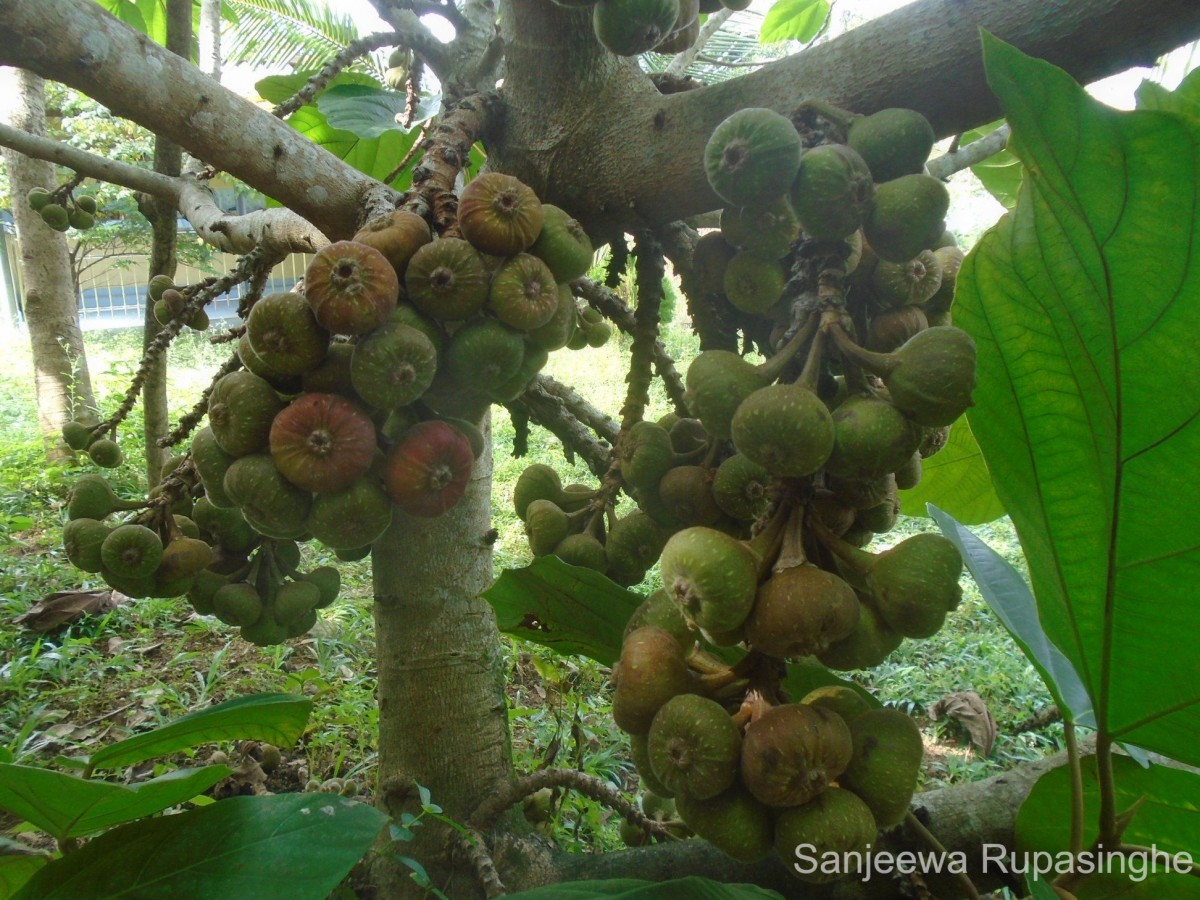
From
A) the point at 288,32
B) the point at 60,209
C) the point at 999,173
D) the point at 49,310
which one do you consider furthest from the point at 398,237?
the point at 288,32

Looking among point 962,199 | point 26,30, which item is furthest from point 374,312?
point 962,199

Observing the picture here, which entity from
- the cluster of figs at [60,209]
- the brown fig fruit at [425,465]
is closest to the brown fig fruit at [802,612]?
the brown fig fruit at [425,465]

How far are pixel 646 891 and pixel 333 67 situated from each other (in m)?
1.85

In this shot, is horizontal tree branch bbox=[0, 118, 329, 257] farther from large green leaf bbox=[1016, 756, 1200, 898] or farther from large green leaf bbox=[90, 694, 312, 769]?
large green leaf bbox=[1016, 756, 1200, 898]

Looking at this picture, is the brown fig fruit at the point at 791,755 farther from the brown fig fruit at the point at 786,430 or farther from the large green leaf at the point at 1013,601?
the large green leaf at the point at 1013,601

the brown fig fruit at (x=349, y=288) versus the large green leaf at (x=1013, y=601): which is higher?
the brown fig fruit at (x=349, y=288)

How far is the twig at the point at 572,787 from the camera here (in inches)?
59.2

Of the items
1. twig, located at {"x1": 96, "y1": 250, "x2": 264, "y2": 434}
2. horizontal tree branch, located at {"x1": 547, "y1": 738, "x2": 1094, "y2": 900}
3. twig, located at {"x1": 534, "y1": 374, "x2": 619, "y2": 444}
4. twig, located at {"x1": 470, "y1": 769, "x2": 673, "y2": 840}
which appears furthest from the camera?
twig, located at {"x1": 534, "y1": 374, "x2": 619, "y2": 444}

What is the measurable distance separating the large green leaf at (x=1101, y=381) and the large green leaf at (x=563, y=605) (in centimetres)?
52

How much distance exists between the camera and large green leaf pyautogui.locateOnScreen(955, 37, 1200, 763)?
0.68m

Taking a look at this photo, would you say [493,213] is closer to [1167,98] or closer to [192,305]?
[1167,98]

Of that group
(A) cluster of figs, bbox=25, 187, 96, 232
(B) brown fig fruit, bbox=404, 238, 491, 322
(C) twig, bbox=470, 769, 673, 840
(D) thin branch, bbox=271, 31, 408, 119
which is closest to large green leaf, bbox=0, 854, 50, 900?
(C) twig, bbox=470, 769, 673, 840

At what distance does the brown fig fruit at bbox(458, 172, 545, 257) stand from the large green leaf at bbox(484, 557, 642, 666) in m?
0.42

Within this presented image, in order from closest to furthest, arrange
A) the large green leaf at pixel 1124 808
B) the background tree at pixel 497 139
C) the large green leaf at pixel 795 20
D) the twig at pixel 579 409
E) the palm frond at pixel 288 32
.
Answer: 1. the background tree at pixel 497 139
2. the large green leaf at pixel 1124 808
3. the twig at pixel 579 409
4. the large green leaf at pixel 795 20
5. the palm frond at pixel 288 32
